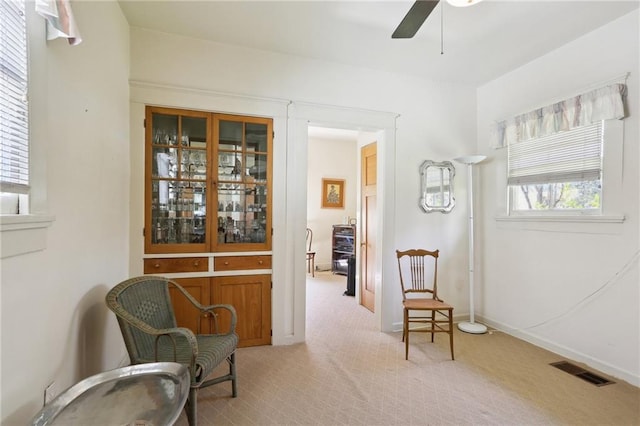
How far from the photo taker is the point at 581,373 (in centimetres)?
255

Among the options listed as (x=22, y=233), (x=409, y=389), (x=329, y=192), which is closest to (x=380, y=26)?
(x=22, y=233)

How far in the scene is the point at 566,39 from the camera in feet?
9.27

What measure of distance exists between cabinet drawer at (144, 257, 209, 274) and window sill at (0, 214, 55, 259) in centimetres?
143

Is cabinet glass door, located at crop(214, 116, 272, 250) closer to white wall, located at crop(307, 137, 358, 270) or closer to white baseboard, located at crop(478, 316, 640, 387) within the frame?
white baseboard, located at crop(478, 316, 640, 387)

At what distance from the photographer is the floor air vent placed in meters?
2.41

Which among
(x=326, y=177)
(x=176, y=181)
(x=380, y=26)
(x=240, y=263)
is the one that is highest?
(x=380, y=26)

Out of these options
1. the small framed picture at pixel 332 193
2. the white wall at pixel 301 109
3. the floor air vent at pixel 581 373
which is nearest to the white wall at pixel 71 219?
the white wall at pixel 301 109

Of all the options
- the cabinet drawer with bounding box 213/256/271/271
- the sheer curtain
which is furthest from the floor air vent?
the sheer curtain

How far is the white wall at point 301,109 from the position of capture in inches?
110

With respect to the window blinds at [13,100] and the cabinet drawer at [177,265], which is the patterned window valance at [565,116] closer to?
the cabinet drawer at [177,265]

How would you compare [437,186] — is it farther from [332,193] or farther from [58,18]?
[332,193]

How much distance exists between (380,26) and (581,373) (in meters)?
3.44

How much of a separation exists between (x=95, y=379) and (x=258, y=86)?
2.68m

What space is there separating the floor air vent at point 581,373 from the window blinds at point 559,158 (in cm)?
168
